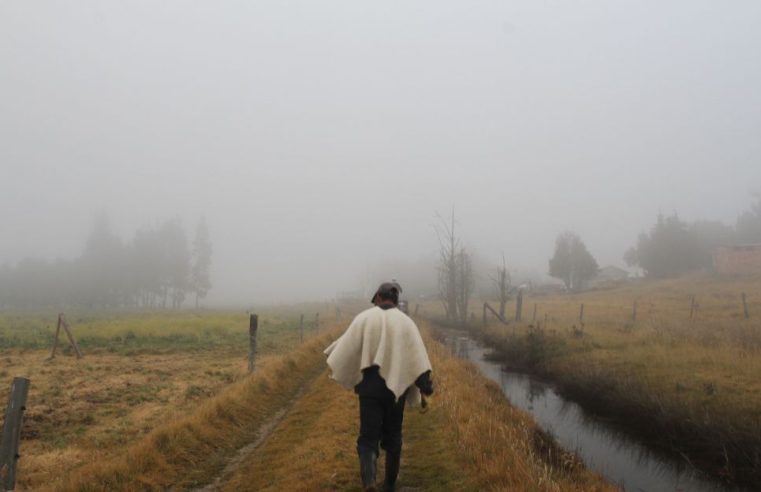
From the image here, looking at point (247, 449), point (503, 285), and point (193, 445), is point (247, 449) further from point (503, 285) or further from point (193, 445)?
point (503, 285)

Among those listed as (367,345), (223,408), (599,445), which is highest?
(367,345)

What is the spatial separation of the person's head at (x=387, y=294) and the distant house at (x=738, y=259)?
5937 centimetres

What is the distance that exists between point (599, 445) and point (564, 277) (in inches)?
3159

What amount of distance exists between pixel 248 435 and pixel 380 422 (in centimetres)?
516

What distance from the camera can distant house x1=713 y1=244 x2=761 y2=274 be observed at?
52.8 meters

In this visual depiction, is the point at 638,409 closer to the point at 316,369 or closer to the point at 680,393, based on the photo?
the point at 680,393

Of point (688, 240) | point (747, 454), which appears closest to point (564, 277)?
point (688, 240)

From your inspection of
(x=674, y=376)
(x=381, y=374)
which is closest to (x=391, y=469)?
(x=381, y=374)

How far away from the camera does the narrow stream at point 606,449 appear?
8.85 m

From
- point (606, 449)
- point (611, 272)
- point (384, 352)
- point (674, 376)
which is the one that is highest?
point (611, 272)

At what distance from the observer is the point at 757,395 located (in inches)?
430

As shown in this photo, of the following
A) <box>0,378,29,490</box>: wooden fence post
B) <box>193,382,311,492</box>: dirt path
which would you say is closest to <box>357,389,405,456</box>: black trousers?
<box>193,382,311,492</box>: dirt path

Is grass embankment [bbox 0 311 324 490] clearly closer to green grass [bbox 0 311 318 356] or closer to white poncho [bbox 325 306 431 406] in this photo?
green grass [bbox 0 311 318 356]

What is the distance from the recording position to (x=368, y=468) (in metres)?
5.63
